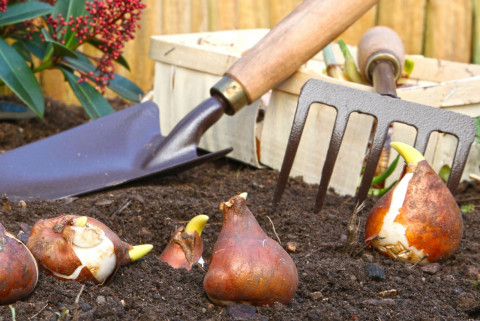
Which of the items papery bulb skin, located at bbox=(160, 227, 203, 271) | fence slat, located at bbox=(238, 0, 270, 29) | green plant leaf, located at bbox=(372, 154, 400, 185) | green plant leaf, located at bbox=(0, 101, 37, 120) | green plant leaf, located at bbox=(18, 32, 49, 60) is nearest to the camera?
papery bulb skin, located at bbox=(160, 227, 203, 271)

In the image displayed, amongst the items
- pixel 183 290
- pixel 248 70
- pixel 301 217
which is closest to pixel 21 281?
pixel 183 290

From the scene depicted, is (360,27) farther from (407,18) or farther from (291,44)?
(291,44)

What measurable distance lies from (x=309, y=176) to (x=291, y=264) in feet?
3.09

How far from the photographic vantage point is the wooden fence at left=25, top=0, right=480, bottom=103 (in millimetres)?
3150

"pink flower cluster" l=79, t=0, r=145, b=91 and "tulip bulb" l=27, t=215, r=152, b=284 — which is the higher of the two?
"pink flower cluster" l=79, t=0, r=145, b=91

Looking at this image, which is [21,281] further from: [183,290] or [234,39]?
[234,39]

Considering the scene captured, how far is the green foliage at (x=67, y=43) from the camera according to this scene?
207cm

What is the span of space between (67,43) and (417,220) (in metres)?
1.46

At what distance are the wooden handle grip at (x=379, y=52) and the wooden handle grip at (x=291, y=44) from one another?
13 centimetres

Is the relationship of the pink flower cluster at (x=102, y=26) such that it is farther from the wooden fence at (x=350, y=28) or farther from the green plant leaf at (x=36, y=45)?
the wooden fence at (x=350, y=28)

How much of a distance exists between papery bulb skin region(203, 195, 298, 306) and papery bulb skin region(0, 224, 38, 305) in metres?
0.29

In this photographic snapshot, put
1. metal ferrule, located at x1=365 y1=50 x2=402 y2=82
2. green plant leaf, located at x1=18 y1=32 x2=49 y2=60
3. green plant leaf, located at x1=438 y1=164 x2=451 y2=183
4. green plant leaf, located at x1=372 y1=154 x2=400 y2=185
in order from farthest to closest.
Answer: green plant leaf, located at x1=18 y1=32 x2=49 y2=60
metal ferrule, located at x1=365 y1=50 x2=402 y2=82
green plant leaf, located at x1=438 y1=164 x2=451 y2=183
green plant leaf, located at x1=372 y1=154 x2=400 y2=185

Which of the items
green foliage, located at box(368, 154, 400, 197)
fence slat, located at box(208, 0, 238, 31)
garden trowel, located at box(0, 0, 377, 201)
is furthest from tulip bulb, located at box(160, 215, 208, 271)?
fence slat, located at box(208, 0, 238, 31)

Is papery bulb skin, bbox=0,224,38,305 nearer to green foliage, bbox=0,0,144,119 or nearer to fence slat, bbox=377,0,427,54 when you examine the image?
green foliage, bbox=0,0,144,119
